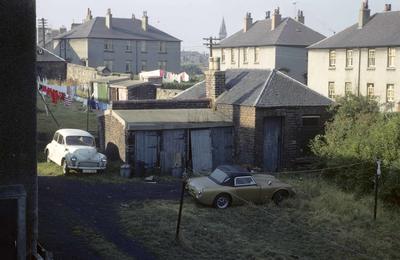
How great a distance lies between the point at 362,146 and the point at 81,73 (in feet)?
137

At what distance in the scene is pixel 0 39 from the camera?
9680 millimetres

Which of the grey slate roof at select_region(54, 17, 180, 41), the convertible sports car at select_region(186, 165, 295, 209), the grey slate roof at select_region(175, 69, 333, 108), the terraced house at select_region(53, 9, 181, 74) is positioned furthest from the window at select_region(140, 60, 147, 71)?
the convertible sports car at select_region(186, 165, 295, 209)

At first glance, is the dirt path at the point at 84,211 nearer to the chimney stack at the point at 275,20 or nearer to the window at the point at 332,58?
the window at the point at 332,58

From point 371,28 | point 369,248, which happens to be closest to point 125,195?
point 369,248

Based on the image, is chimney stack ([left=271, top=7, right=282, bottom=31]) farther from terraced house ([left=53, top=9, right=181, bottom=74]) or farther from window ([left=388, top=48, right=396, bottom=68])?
window ([left=388, top=48, right=396, bottom=68])

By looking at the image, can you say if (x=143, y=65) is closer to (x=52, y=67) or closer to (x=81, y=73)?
(x=52, y=67)

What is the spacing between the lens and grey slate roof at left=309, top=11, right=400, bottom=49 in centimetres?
4552

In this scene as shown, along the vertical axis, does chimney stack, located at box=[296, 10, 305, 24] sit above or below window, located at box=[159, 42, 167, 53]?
above

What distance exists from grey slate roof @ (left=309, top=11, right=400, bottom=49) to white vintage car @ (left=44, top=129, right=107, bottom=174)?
31727 millimetres

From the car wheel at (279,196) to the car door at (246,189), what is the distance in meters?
0.75

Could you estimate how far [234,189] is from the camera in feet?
59.2

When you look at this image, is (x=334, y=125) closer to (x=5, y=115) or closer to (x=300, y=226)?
(x=300, y=226)

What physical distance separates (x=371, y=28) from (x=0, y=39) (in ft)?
146

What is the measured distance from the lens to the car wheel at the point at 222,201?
58.5ft
